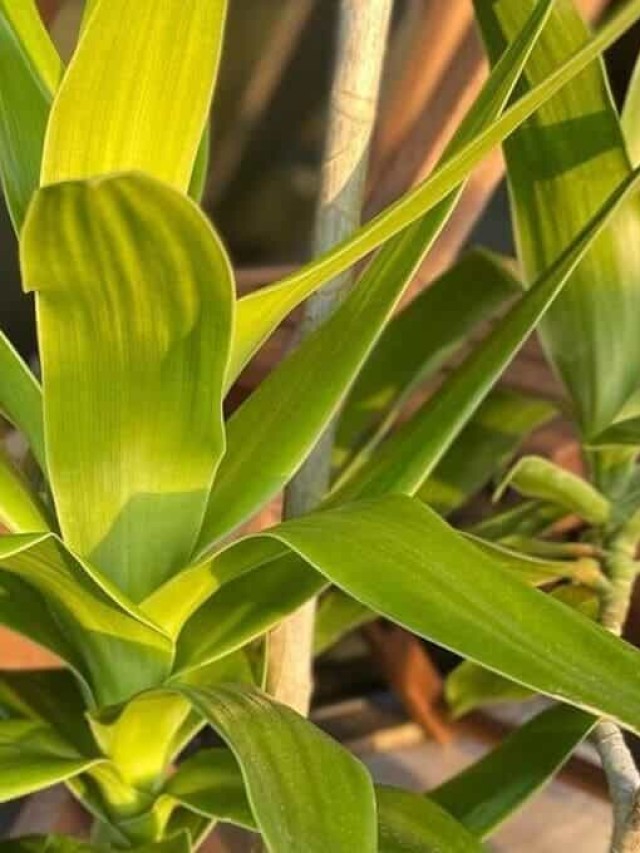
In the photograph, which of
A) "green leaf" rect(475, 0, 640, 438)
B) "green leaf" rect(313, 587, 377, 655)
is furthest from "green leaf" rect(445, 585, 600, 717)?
"green leaf" rect(475, 0, 640, 438)

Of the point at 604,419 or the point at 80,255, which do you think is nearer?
the point at 80,255

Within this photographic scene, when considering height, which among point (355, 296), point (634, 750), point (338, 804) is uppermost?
point (355, 296)

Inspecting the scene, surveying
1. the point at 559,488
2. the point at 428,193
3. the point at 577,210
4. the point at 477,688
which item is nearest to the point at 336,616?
→ the point at 477,688

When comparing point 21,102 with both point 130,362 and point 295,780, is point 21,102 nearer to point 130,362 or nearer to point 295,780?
point 130,362

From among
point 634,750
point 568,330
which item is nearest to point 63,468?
point 568,330

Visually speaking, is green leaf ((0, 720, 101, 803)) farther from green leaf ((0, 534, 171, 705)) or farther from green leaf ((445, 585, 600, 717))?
green leaf ((445, 585, 600, 717))

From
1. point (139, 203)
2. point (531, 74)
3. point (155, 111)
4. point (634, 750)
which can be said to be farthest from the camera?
point (634, 750)

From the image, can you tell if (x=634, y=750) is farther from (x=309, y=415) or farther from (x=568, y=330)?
(x=309, y=415)
